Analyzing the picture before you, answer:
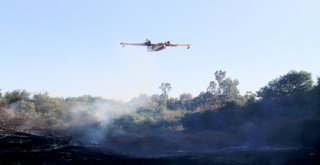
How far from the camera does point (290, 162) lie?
37.5 meters

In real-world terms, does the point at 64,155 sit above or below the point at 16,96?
below

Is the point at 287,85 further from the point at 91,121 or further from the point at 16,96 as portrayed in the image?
the point at 16,96

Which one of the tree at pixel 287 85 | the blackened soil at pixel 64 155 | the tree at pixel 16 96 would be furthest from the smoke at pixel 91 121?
the tree at pixel 287 85

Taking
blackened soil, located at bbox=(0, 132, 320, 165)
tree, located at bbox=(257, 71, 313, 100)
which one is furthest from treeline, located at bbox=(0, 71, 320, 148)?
blackened soil, located at bbox=(0, 132, 320, 165)

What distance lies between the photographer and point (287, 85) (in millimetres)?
89125

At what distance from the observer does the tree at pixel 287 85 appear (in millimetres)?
87662

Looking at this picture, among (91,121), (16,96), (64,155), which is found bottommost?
(64,155)

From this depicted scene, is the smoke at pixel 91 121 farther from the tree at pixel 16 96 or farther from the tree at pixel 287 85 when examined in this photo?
the tree at pixel 287 85

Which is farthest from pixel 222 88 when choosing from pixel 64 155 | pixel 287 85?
pixel 64 155

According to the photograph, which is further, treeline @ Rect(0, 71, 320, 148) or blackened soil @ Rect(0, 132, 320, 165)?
treeline @ Rect(0, 71, 320, 148)

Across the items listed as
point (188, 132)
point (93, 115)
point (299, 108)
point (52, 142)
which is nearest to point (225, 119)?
point (188, 132)

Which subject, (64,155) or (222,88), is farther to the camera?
(222,88)

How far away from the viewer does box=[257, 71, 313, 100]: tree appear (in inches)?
3451

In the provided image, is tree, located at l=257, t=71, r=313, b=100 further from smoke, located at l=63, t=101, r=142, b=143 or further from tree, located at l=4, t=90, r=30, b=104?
tree, located at l=4, t=90, r=30, b=104
